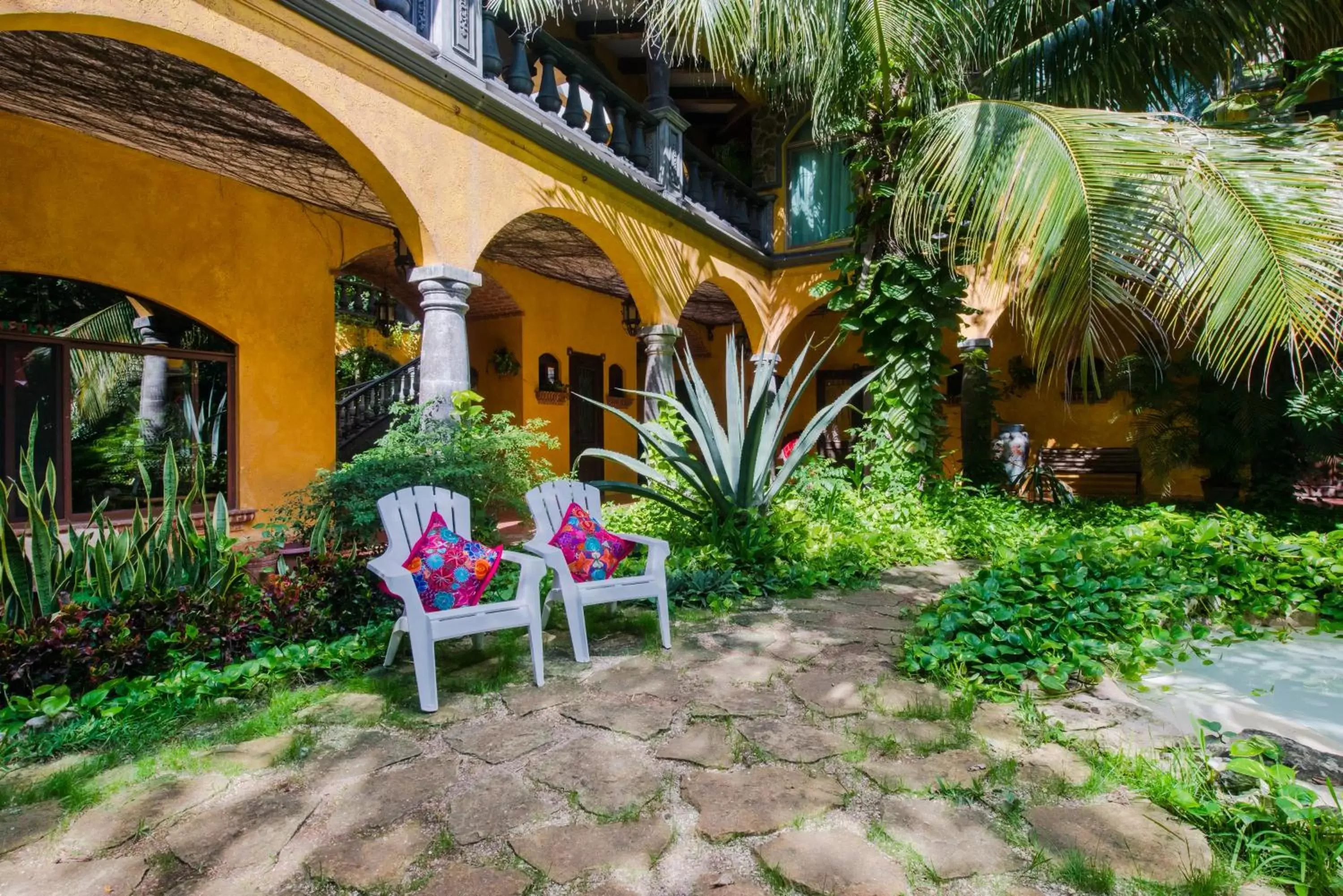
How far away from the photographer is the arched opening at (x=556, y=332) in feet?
24.2

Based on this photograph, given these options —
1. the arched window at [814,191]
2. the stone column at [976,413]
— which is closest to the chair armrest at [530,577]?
the stone column at [976,413]

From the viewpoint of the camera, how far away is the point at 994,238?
14.5 feet

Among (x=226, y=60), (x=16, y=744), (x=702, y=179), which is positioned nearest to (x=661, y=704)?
(x=16, y=744)

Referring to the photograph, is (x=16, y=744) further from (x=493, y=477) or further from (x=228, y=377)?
(x=228, y=377)

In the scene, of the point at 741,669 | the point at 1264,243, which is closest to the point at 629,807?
the point at 741,669

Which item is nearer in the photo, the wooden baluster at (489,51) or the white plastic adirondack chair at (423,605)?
the white plastic adirondack chair at (423,605)

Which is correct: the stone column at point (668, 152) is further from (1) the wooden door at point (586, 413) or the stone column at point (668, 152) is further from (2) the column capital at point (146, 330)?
(2) the column capital at point (146, 330)

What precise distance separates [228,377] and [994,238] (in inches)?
241

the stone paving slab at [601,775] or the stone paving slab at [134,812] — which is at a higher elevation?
the stone paving slab at [134,812]

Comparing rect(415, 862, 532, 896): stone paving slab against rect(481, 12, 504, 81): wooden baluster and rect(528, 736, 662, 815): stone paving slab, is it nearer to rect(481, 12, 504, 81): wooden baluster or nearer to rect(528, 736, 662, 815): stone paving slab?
rect(528, 736, 662, 815): stone paving slab

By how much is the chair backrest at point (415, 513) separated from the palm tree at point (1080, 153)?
2.89 metres

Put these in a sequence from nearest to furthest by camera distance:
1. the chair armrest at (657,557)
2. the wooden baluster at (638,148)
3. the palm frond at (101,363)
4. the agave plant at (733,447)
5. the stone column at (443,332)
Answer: the chair armrest at (657,557) < the agave plant at (733,447) < the stone column at (443,332) < the palm frond at (101,363) < the wooden baluster at (638,148)

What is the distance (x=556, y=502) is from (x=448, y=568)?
0.80 meters

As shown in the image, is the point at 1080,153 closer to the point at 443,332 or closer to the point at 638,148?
the point at 443,332
